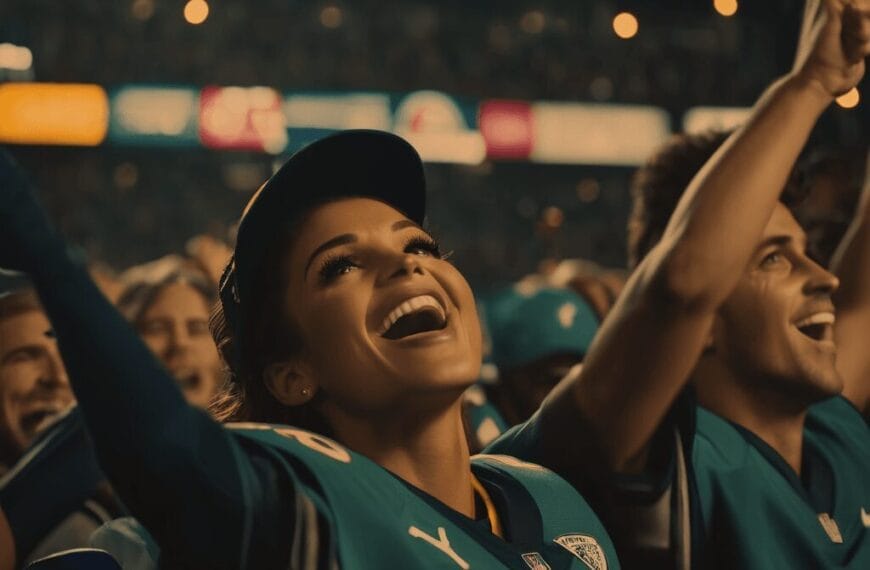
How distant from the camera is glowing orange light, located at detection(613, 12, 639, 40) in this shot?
21.6 m

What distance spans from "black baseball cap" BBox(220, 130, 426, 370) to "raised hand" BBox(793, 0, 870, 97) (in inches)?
26.5

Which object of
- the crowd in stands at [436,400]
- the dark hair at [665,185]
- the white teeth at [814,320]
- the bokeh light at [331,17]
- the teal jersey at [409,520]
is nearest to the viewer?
the crowd in stands at [436,400]

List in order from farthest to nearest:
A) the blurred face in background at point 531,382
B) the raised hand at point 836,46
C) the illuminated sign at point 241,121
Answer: the illuminated sign at point 241,121, the blurred face in background at point 531,382, the raised hand at point 836,46

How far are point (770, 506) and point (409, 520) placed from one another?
908mm

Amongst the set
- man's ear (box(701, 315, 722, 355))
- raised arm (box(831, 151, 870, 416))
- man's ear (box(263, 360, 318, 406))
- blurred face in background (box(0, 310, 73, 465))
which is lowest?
blurred face in background (box(0, 310, 73, 465))

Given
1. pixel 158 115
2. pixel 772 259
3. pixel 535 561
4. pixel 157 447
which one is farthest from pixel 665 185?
pixel 158 115

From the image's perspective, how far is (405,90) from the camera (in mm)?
20094

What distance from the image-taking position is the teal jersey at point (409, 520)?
1.81m

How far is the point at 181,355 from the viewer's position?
4605 mm

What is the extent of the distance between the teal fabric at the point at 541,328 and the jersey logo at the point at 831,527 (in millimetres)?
1329

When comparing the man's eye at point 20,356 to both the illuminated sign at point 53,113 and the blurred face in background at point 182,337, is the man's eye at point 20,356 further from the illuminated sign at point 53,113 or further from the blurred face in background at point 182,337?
the illuminated sign at point 53,113

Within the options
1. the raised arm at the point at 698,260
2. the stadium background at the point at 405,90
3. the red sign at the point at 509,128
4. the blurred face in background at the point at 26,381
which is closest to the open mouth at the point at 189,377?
the blurred face in background at the point at 26,381

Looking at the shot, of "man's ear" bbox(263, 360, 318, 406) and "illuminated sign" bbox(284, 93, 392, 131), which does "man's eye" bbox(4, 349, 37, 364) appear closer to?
"man's ear" bbox(263, 360, 318, 406)

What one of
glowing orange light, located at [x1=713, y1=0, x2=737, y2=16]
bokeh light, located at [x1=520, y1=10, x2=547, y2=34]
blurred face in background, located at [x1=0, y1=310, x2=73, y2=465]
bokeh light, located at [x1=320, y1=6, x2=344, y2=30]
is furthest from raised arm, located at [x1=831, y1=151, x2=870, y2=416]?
bokeh light, located at [x1=520, y1=10, x2=547, y2=34]
